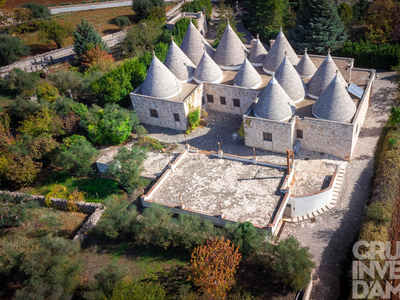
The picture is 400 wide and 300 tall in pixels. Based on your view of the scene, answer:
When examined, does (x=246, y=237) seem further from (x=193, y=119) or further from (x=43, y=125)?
(x=43, y=125)

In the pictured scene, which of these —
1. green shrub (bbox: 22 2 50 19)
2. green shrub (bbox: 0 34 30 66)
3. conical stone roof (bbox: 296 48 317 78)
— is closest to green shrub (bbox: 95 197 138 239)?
conical stone roof (bbox: 296 48 317 78)

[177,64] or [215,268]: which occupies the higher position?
[177,64]

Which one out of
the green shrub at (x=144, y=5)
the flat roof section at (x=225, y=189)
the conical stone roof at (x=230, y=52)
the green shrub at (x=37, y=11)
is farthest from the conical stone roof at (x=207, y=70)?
the green shrub at (x=37, y=11)

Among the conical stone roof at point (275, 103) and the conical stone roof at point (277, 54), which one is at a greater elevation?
the conical stone roof at point (277, 54)

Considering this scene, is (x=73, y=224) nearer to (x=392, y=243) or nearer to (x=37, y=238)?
(x=37, y=238)

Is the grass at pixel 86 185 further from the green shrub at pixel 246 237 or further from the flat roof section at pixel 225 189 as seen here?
the green shrub at pixel 246 237

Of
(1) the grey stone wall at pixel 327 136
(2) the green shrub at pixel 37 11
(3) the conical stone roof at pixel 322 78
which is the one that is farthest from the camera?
(2) the green shrub at pixel 37 11

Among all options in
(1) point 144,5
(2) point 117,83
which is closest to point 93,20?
(1) point 144,5
